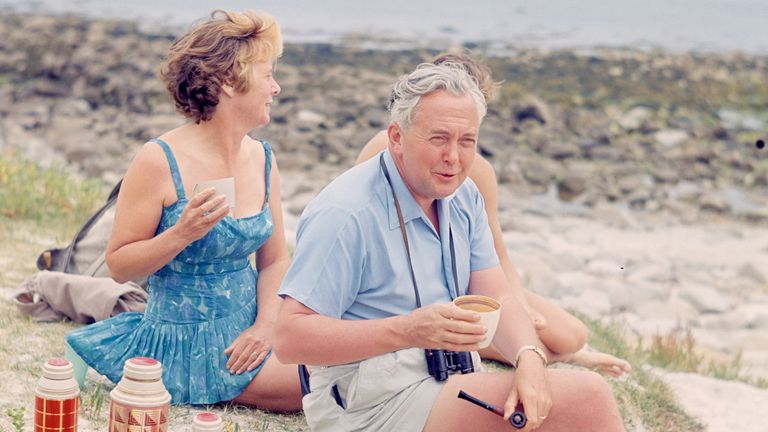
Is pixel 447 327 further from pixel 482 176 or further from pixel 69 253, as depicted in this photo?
pixel 69 253

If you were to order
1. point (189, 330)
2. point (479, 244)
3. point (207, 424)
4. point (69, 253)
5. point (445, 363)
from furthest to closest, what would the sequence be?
point (69, 253) < point (189, 330) < point (479, 244) < point (445, 363) < point (207, 424)

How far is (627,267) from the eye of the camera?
37.7ft

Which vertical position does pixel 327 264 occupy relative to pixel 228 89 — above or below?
below

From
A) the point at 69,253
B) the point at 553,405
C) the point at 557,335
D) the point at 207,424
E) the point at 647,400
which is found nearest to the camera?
the point at 207,424

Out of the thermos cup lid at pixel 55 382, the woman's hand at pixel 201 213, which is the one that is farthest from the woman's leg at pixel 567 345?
the thermos cup lid at pixel 55 382

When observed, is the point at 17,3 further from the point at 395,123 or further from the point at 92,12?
the point at 395,123

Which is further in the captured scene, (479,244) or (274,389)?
(274,389)

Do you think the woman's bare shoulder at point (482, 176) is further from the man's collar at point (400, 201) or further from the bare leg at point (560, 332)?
the man's collar at point (400, 201)

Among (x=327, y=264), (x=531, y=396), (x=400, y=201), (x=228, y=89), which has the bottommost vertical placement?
(x=531, y=396)

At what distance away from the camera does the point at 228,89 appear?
4.25 meters

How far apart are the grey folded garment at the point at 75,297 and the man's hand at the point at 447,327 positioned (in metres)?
2.22

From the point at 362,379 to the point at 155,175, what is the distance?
1322 millimetres

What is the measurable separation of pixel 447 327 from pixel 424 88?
775 millimetres

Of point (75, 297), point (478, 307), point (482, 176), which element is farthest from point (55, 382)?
point (482, 176)
